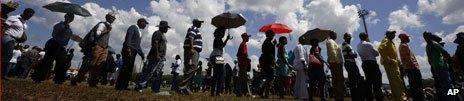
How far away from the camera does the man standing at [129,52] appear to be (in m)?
9.73

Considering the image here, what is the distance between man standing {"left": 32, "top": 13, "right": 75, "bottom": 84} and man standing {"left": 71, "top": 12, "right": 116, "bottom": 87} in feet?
1.36

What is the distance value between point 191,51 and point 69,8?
427cm

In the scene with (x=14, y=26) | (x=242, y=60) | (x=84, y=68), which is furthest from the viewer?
(x=242, y=60)

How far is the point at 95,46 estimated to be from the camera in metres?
9.92

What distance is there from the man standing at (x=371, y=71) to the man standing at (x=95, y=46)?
5.88 m

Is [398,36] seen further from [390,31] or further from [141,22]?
[141,22]

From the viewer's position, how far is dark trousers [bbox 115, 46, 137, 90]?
9703 millimetres

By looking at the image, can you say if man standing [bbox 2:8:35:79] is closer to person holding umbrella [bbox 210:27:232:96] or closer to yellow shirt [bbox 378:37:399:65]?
person holding umbrella [bbox 210:27:232:96]

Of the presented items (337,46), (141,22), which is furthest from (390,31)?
(141,22)

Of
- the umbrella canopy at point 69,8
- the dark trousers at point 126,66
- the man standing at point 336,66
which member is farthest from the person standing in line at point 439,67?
the umbrella canopy at point 69,8

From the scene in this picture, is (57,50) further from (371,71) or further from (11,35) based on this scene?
(371,71)

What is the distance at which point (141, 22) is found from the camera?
10375 millimetres

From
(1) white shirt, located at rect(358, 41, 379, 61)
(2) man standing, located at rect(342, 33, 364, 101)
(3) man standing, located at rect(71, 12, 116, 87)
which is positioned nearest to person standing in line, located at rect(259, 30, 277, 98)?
(2) man standing, located at rect(342, 33, 364, 101)

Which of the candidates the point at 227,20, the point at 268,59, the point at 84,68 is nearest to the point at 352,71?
the point at 268,59
